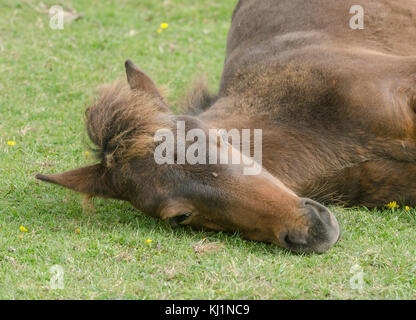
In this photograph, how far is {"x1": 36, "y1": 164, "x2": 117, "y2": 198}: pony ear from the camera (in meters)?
4.85

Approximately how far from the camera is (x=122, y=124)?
4.73m

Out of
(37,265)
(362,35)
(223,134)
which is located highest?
(362,35)

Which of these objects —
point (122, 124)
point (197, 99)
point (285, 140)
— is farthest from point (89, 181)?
point (197, 99)

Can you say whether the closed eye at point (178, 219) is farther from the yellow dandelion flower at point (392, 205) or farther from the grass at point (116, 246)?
the yellow dandelion flower at point (392, 205)

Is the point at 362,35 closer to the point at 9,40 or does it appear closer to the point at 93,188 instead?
the point at 93,188

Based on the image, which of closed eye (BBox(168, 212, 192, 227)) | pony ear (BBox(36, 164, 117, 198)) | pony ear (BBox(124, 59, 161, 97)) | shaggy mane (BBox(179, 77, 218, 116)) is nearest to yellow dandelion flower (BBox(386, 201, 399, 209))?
closed eye (BBox(168, 212, 192, 227))

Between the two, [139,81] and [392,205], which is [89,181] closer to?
[139,81]

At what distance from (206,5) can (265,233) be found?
7697 millimetres

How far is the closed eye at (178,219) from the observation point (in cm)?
466

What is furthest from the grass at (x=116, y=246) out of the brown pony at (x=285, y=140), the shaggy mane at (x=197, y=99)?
the shaggy mane at (x=197, y=99)

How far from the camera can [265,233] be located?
4.49m

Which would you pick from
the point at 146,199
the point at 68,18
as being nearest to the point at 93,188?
the point at 146,199

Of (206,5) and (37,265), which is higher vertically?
(206,5)

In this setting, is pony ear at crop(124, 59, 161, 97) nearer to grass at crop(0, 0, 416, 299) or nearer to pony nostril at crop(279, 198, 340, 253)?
grass at crop(0, 0, 416, 299)
